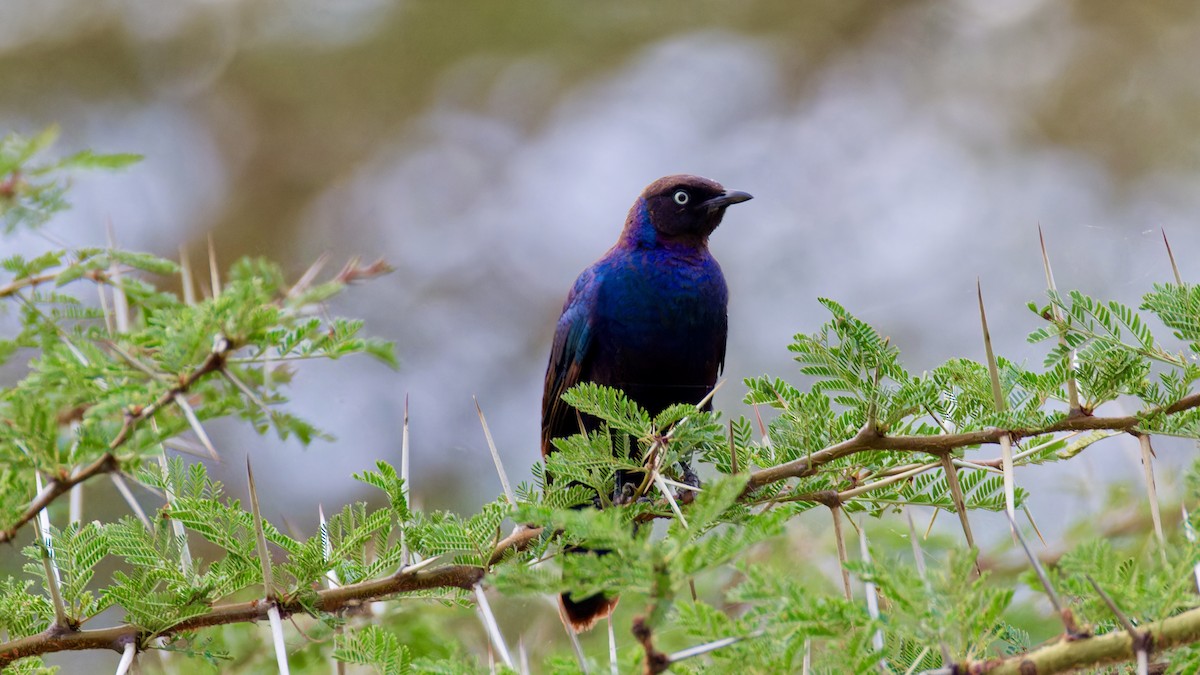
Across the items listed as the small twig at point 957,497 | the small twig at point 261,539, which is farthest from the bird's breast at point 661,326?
the small twig at point 261,539

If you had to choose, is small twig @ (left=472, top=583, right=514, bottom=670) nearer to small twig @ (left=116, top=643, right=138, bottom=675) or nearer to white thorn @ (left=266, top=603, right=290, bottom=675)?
white thorn @ (left=266, top=603, right=290, bottom=675)

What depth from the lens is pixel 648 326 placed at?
4258mm

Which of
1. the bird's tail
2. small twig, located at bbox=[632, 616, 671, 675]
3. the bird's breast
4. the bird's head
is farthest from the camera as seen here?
the bird's head

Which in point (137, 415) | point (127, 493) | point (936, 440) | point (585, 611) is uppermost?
point (137, 415)

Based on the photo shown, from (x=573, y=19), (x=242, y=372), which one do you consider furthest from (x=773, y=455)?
(x=573, y=19)

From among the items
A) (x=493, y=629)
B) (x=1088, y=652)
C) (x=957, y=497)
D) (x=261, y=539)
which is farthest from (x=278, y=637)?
(x=1088, y=652)

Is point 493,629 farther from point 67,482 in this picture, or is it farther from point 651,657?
point 67,482

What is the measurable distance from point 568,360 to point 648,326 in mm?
375

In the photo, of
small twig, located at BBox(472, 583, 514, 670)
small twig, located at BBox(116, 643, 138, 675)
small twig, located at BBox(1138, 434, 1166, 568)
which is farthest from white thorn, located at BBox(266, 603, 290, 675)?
small twig, located at BBox(1138, 434, 1166, 568)

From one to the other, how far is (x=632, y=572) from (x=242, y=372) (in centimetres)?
84

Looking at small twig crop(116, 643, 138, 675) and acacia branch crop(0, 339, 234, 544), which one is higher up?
acacia branch crop(0, 339, 234, 544)

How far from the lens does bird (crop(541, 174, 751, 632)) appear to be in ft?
13.9

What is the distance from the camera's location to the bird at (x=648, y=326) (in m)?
4.24

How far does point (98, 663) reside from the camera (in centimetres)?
592
